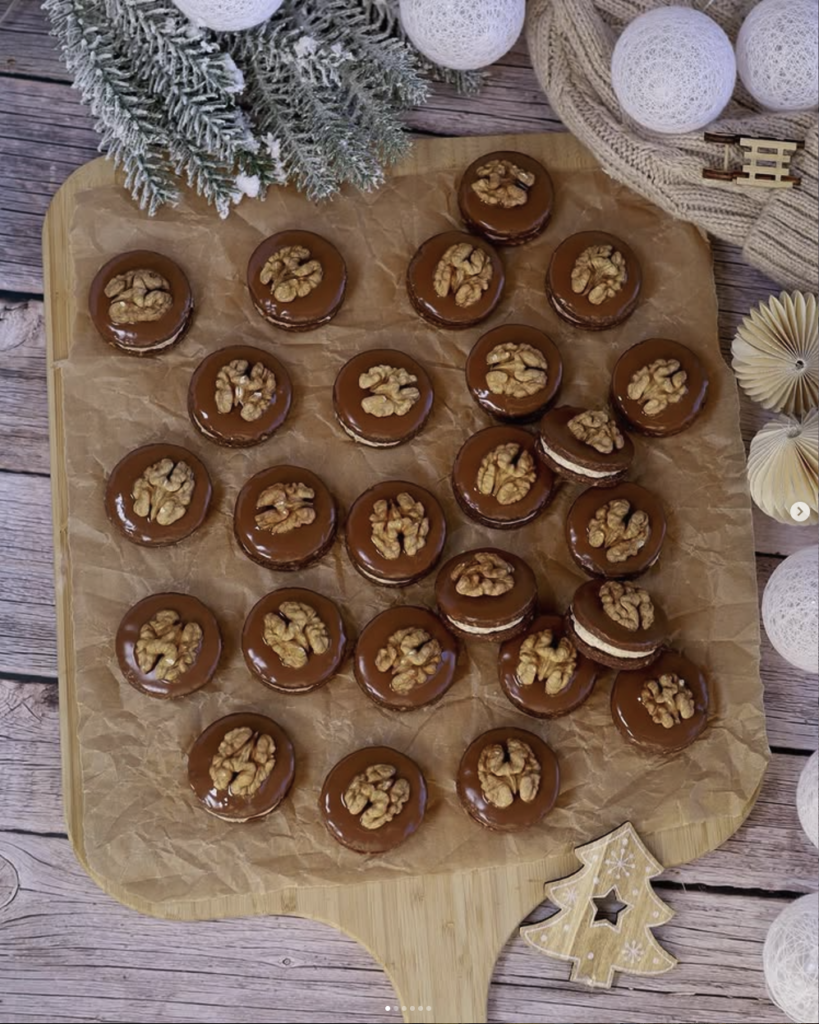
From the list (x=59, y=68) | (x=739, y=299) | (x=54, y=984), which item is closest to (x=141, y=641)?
(x=54, y=984)

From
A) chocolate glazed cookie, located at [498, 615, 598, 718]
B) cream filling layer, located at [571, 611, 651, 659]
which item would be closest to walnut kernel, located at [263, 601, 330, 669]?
chocolate glazed cookie, located at [498, 615, 598, 718]

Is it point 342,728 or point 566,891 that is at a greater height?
point 342,728

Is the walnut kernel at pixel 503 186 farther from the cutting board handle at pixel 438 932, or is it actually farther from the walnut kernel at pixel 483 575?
the cutting board handle at pixel 438 932

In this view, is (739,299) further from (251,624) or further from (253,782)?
(253,782)

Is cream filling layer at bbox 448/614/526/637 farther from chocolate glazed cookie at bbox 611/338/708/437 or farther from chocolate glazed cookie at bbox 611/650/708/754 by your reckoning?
chocolate glazed cookie at bbox 611/338/708/437

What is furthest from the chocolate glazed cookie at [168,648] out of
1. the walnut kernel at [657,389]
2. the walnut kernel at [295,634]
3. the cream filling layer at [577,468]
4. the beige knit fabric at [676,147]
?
the beige knit fabric at [676,147]

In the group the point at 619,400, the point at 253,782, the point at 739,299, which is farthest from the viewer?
the point at 739,299

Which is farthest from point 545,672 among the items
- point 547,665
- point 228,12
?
point 228,12
